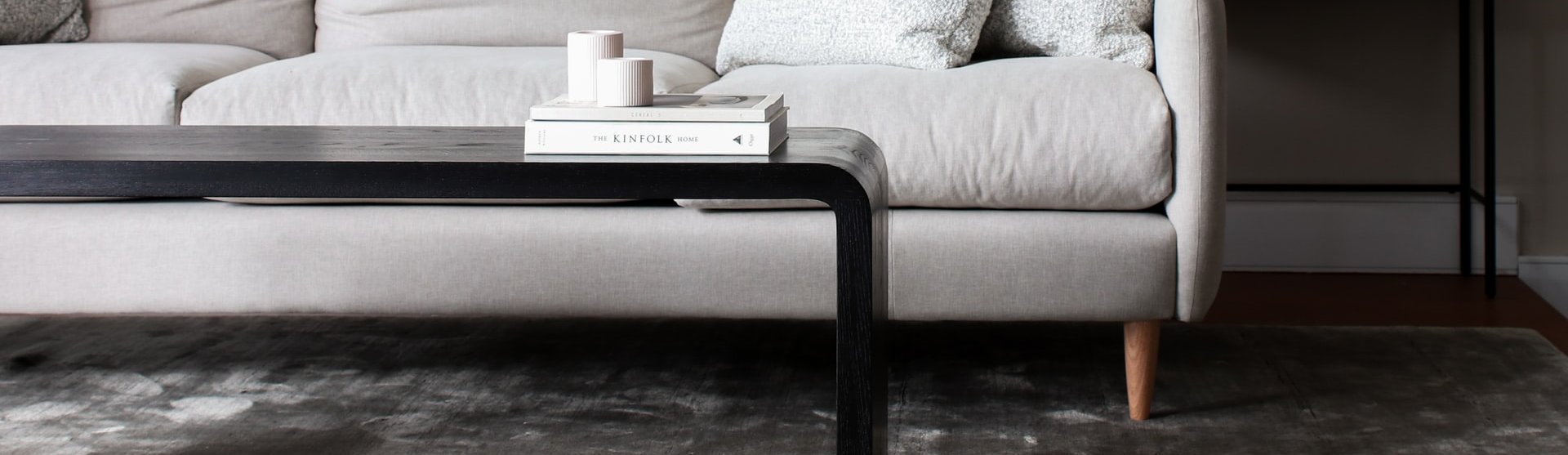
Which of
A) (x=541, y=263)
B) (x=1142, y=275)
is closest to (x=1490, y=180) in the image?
(x=1142, y=275)

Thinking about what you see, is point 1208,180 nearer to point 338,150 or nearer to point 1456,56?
point 338,150

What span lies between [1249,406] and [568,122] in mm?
921

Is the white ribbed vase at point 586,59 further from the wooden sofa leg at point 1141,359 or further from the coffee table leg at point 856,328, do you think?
the wooden sofa leg at point 1141,359

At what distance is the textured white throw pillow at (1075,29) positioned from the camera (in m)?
1.74

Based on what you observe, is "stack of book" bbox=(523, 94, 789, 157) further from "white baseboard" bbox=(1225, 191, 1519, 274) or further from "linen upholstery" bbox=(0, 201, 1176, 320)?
"white baseboard" bbox=(1225, 191, 1519, 274)

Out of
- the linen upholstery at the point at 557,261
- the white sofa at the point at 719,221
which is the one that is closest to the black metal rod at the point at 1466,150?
the white sofa at the point at 719,221

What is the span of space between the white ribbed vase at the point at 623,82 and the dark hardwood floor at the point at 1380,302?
48.7 inches

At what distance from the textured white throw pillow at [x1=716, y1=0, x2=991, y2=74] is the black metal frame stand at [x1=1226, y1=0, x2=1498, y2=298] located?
105 cm

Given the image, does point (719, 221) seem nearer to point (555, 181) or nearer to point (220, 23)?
point (555, 181)

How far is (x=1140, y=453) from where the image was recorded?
1.46 m

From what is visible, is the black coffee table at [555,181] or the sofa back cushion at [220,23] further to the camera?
the sofa back cushion at [220,23]

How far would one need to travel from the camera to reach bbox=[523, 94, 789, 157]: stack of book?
1093 mm

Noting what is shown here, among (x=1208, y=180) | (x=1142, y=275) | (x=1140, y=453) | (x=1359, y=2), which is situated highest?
(x=1359, y=2)

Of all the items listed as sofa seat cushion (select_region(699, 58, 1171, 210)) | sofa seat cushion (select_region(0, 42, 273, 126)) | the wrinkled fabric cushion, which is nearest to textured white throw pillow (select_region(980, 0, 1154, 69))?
sofa seat cushion (select_region(699, 58, 1171, 210))
